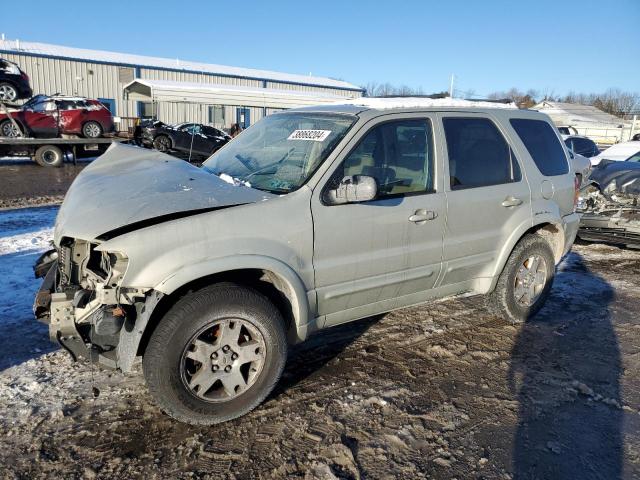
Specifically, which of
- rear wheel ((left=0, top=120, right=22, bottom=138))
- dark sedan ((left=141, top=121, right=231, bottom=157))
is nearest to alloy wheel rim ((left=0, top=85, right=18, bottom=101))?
rear wheel ((left=0, top=120, right=22, bottom=138))

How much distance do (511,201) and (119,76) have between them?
3501 cm

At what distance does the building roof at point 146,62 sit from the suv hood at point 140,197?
3238 centimetres

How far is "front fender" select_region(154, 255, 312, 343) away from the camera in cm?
269

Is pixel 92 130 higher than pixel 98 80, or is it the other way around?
pixel 98 80

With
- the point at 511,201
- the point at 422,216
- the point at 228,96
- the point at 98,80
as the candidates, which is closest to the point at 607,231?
the point at 511,201

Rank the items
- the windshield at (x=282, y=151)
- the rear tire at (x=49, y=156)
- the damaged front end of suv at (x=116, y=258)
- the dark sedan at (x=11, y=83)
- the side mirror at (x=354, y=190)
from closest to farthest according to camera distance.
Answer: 1. the damaged front end of suv at (x=116, y=258)
2. the side mirror at (x=354, y=190)
3. the windshield at (x=282, y=151)
4. the dark sedan at (x=11, y=83)
5. the rear tire at (x=49, y=156)

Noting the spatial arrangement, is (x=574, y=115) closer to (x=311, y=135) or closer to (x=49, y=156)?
(x=49, y=156)

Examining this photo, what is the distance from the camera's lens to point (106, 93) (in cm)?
3344

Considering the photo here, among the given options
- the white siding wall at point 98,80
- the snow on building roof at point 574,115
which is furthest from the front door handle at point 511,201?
the snow on building roof at point 574,115

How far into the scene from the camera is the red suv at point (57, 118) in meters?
16.6

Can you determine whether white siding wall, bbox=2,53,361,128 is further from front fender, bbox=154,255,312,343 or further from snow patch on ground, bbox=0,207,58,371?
front fender, bbox=154,255,312,343

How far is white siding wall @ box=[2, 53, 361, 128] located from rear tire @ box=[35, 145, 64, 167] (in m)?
15.9

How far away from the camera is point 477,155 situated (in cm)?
407

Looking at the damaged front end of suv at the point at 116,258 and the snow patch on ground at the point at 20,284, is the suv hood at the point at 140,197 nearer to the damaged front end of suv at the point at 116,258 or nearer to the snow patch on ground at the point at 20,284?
the damaged front end of suv at the point at 116,258
